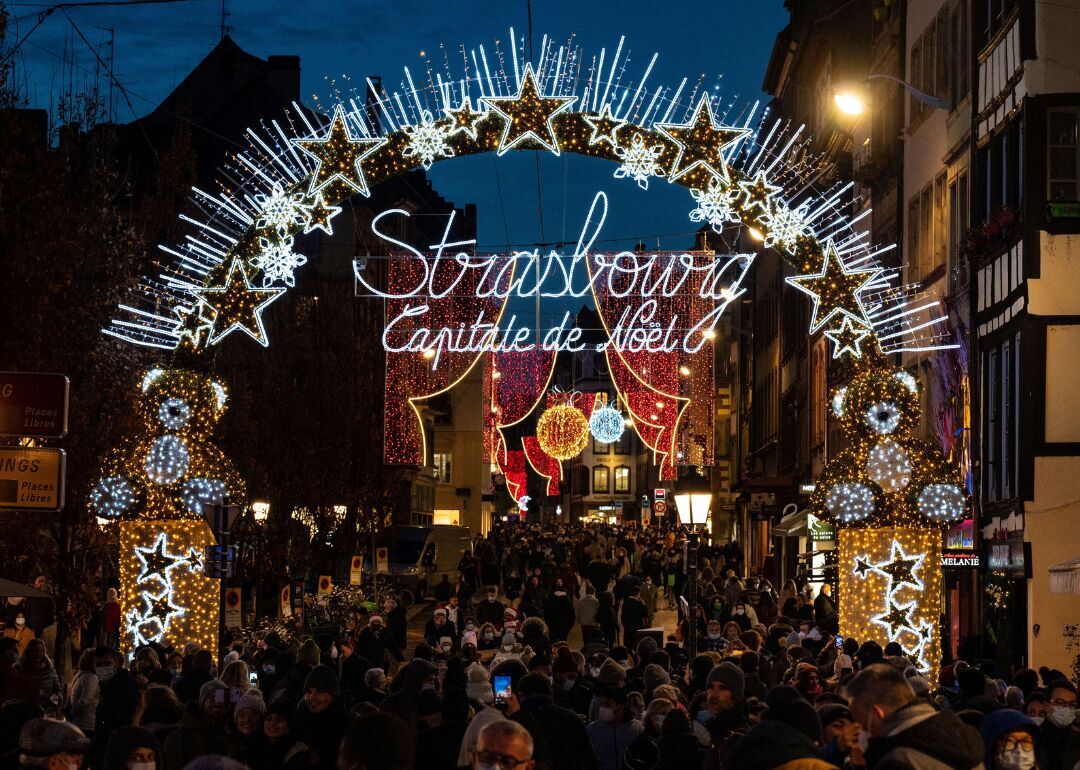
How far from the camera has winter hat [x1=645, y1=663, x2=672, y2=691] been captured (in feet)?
47.0

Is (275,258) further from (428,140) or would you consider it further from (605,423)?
(605,423)

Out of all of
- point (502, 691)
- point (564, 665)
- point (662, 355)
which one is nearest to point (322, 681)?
point (502, 691)

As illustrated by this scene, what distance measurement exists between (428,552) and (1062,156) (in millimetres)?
Answer: 38850

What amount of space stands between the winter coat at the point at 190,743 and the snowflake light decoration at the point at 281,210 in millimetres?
11169

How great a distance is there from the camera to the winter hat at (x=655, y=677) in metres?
14.3

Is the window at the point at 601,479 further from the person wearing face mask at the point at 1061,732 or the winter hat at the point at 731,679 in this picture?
the winter hat at the point at 731,679

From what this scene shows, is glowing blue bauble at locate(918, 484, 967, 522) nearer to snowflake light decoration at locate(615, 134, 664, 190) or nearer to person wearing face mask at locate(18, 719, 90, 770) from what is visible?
snowflake light decoration at locate(615, 134, 664, 190)

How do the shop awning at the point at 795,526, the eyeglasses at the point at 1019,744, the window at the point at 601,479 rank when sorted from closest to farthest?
the eyeglasses at the point at 1019,744 → the shop awning at the point at 795,526 → the window at the point at 601,479

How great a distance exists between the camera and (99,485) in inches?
829

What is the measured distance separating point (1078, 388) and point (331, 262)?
46185 mm

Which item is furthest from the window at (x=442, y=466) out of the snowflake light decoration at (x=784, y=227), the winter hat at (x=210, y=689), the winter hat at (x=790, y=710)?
the winter hat at (x=790, y=710)

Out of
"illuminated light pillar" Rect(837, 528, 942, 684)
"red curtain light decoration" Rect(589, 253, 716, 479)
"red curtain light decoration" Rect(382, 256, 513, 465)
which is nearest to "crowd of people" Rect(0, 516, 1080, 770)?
"illuminated light pillar" Rect(837, 528, 942, 684)

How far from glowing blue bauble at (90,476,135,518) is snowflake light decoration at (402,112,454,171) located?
16.8 feet

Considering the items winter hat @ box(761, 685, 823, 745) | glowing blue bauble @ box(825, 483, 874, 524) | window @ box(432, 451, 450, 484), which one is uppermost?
window @ box(432, 451, 450, 484)
